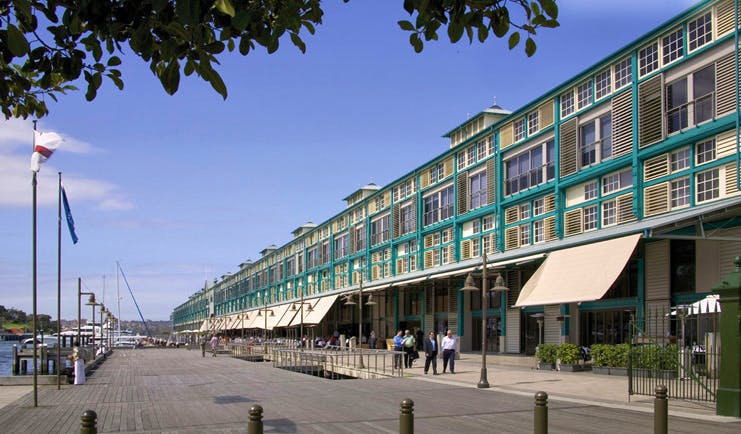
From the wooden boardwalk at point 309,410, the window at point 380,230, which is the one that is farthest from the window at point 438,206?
the wooden boardwalk at point 309,410

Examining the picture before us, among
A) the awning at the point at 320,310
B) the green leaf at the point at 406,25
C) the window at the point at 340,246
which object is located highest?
the green leaf at the point at 406,25

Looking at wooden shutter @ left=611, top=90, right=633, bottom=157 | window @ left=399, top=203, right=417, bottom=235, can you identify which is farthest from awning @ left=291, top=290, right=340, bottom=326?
wooden shutter @ left=611, top=90, right=633, bottom=157

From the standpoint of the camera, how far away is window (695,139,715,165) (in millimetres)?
24984

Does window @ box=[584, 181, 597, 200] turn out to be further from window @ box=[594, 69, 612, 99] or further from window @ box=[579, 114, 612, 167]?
window @ box=[594, 69, 612, 99]

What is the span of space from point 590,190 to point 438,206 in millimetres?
17542

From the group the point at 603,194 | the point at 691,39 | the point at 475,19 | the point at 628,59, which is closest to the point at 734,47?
the point at 691,39

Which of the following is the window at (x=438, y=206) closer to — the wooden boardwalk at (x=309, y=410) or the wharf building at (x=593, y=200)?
the wharf building at (x=593, y=200)

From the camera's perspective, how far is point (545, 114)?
116ft

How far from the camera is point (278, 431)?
41.8 ft

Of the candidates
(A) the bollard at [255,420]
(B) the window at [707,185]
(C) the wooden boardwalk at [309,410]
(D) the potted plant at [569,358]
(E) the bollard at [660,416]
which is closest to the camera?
(A) the bollard at [255,420]

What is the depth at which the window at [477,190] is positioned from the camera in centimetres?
4194

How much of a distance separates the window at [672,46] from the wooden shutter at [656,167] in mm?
3505

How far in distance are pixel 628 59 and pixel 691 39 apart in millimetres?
3466

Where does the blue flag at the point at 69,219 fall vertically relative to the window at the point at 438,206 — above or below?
below
